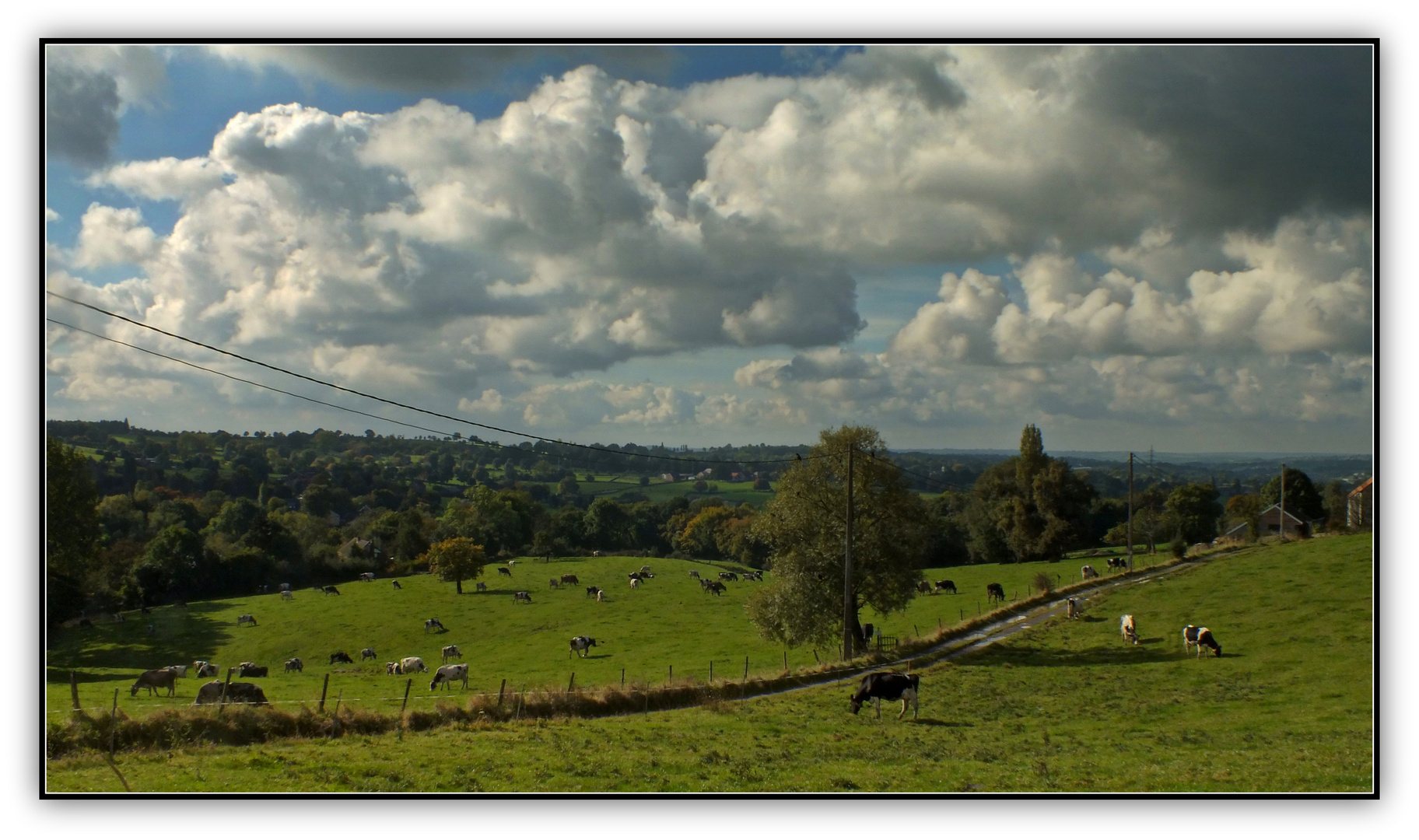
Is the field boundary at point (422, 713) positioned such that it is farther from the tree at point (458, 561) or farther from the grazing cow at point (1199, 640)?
the tree at point (458, 561)

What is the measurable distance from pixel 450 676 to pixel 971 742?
101 ft

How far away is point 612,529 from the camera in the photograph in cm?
11506

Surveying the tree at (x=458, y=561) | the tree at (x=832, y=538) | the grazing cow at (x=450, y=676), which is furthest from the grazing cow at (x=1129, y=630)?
the tree at (x=458, y=561)

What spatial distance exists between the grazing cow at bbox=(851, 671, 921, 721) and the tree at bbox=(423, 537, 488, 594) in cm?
5666

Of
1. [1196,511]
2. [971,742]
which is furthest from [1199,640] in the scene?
[1196,511]

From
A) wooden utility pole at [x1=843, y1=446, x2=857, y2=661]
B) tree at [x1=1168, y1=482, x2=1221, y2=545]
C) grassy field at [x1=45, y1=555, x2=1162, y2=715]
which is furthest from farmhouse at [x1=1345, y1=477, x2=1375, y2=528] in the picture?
wooden utility pole at [x1=843, y1=446, x2=857, y2=661]

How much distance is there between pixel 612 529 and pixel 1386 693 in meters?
106

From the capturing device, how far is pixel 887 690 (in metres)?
22.4

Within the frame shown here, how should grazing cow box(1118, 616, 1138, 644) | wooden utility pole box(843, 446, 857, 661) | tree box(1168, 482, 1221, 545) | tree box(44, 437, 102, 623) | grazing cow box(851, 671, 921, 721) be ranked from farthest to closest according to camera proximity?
tree box(1168, 482, 1221, 545) < tree box(44, 437, 102, 623) < grazing cow box(1118, 616, 1138, 644) < wooden utility pole box(843, 446, 857, 661) < grazing cow box(851, 671, 921, 721)

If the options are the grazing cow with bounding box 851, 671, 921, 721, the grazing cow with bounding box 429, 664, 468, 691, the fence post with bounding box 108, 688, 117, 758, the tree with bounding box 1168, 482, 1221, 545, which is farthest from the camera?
the tree with bounding box 1168, 482, 1221, 545

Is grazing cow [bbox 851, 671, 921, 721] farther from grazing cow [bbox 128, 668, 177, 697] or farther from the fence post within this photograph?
grazing cow [bbox 128, 668, 177, 697]

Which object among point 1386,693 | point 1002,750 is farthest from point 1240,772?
point 1002,750

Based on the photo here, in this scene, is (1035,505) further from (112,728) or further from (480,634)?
(112,728)

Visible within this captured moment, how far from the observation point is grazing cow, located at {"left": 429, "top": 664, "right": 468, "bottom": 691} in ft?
133
